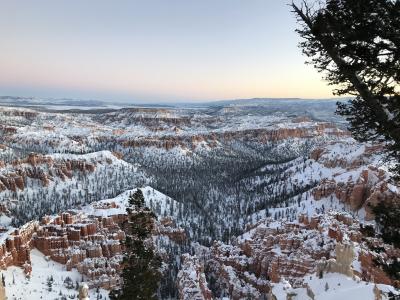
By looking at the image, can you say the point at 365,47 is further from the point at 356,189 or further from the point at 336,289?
the point at 356,189

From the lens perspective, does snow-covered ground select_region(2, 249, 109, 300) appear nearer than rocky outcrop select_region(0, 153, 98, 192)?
Yes

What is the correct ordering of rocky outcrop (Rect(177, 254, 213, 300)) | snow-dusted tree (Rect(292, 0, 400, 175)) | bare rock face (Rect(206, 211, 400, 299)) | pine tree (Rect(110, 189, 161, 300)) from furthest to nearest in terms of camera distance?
bare rock face (Rect(206, 211, 400, 299)) < rocky outcrop (Rect(177, 254, 213, 300)) < pine tree (Rect(110, 189, 161, 300)) < snow-dusted tree (Rect(292, 0, 400, 175))

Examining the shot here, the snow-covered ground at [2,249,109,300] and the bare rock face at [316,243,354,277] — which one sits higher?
the bare rock face at [316,243,354,277]

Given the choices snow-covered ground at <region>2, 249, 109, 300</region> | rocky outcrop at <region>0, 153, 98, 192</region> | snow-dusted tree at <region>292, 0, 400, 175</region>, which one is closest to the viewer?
snow-dusted tree at <region>292, 0, 400, 175</region>

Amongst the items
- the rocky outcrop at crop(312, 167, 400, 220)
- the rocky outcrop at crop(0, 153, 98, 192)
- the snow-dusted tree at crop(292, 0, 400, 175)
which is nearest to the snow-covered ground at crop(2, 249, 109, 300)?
the snow-dusted tree at crop(292, 0, 400, 175)

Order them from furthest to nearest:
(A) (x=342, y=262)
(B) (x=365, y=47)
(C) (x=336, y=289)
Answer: (A) (x=342, y=262) < (C) (x=336, y=289) < (B) (x=365, y=47)

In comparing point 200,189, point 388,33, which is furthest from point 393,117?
point 200,189

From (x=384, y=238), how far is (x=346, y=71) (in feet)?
15.6

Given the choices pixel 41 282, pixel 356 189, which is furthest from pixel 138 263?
pixel 356 189

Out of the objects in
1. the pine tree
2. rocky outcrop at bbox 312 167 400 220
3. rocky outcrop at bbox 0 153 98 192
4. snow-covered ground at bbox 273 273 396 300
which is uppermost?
the pine tree

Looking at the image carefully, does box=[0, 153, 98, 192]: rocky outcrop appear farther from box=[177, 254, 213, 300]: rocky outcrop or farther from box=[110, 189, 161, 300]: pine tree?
box=[110, 189, 161, 300]: pine tree

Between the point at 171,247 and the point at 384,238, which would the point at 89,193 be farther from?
the point at 384,238

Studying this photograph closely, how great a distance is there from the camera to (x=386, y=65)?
37.4ft

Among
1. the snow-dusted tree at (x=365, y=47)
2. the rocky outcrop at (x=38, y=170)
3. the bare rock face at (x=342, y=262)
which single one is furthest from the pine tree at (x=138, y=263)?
the rocky outcrop at (x=38, y=170)
